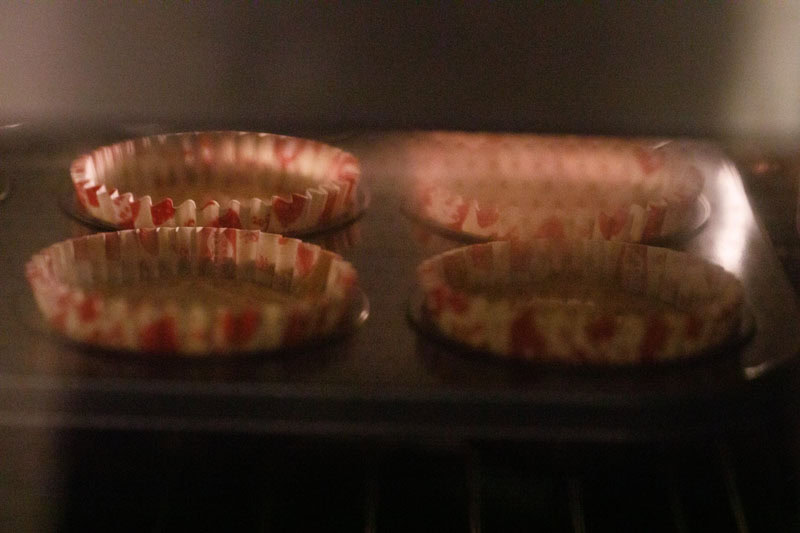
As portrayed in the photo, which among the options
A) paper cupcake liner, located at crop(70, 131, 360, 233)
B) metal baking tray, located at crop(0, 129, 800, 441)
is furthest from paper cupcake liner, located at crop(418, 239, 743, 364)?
paper cupcake liner, located at crop(70, 131, 360, 233)

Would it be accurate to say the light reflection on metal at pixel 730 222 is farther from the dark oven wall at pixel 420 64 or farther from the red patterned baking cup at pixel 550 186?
the dark oven wall at pixel 420 64

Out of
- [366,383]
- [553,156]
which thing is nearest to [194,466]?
[366,383]

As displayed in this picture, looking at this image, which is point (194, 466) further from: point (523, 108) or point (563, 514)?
point (523, 108)

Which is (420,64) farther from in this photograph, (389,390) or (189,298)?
(189,298)

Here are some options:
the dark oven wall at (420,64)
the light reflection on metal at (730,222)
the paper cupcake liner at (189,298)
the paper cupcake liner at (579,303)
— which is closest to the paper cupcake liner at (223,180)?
the paper cupcake liner at (189,298)

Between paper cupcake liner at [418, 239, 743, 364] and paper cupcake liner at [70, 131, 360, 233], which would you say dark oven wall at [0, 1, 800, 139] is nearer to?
paper cupcake liner at [418, 239, 743, 364]
